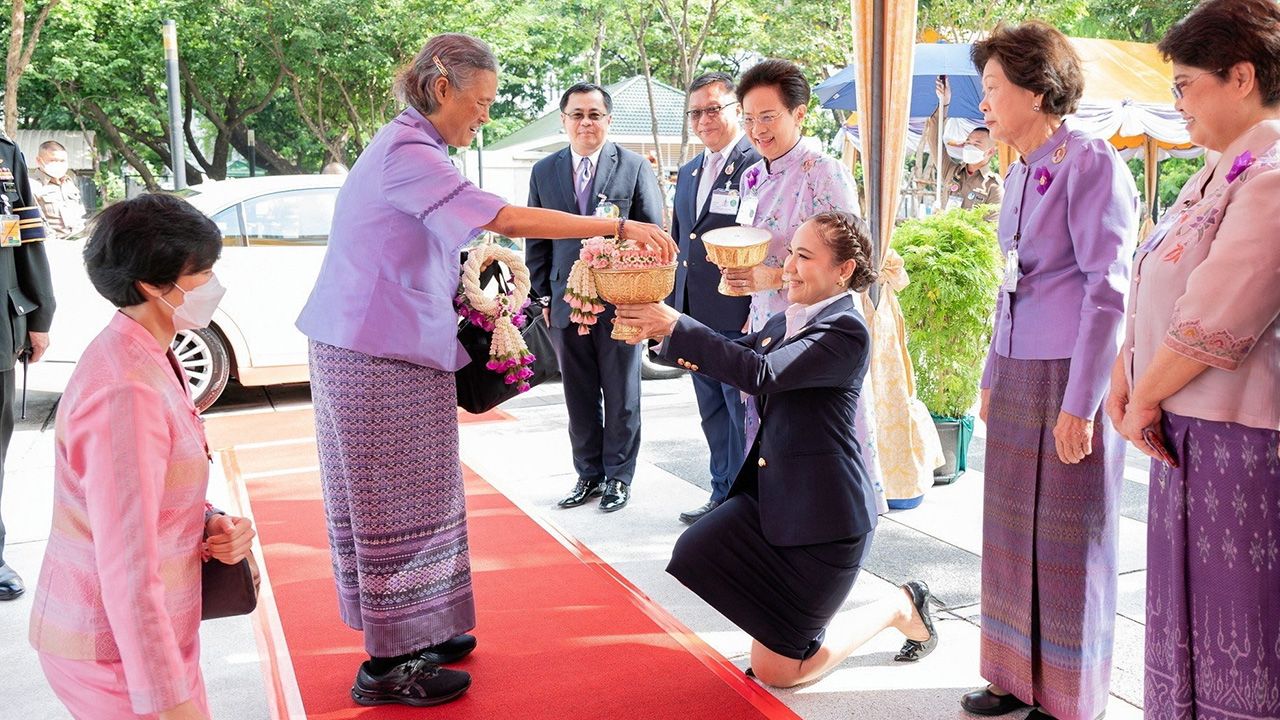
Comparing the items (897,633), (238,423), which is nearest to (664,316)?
(897,633)

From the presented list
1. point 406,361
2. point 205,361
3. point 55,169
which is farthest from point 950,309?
point 55,169

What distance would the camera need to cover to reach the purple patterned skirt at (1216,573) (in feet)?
6.25

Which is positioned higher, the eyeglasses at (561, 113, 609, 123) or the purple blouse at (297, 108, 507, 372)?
the eyeglasses at (561, 113, 609, 123)

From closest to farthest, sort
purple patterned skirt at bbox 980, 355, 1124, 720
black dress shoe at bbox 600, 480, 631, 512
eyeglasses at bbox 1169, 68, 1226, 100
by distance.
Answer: eyeglasses at bbox 1169, 68, 1226, 100
purple patterned skirt at bbox 980, 355, 1124, 720
black dress shoe at bbox 600, 480, 631, 512

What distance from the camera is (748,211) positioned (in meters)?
3.75

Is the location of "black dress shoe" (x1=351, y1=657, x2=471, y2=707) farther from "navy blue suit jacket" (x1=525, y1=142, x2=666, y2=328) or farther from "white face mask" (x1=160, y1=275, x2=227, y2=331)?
"navy blue suit jacket" (x1=525, y1=142, x2=666, y2=328)

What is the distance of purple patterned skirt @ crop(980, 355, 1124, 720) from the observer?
8.27 ft

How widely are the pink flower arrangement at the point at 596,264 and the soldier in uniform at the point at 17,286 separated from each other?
238 cm

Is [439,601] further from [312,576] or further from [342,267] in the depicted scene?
[312,576]

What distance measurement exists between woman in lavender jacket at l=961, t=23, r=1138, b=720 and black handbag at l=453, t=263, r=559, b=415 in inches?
50.8

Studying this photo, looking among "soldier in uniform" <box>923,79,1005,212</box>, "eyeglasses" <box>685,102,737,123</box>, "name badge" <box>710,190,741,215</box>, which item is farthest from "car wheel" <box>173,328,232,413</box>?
"soldier in uniform" <box>923,79,1005,212</box>

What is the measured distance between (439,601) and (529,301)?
2.98 ft

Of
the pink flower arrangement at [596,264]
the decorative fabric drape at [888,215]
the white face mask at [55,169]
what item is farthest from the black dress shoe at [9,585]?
the white face mask at [55,169]

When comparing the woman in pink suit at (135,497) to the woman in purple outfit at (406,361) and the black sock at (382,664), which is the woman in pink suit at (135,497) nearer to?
the woman in purple outfit at (406,361)
